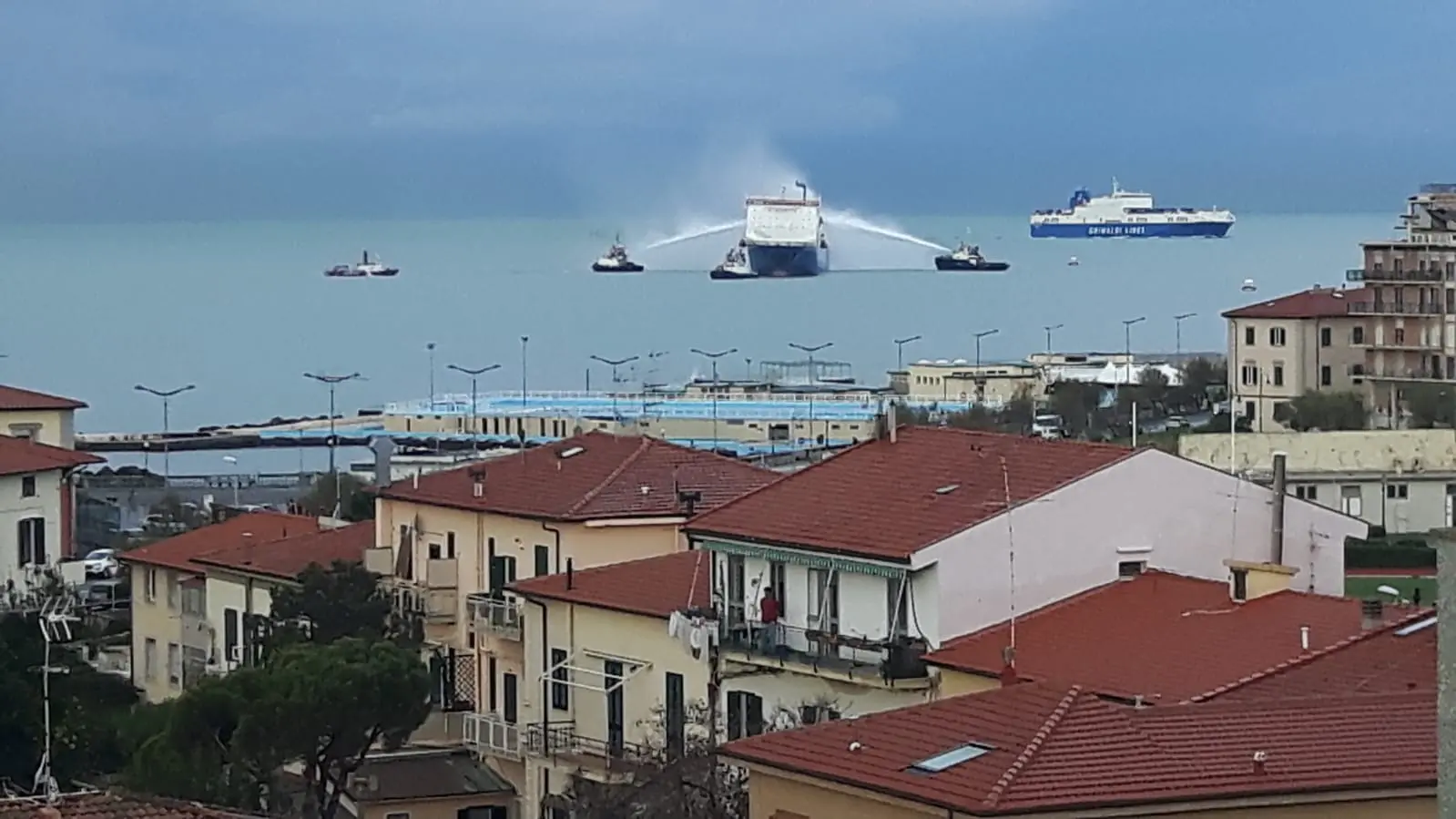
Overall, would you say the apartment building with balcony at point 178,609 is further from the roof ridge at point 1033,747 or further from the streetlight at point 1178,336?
the streetlight at point 1178,336

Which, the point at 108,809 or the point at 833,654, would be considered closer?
the point at 108,809

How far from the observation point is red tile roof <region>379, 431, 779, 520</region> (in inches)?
1094

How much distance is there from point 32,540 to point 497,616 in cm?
1475

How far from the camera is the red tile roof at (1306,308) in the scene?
84688 millimetres

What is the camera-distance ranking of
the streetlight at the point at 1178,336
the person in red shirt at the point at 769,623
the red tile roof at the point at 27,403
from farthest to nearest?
1. the streetlight at the point at 1178,336
2. the red tile roof at the point at 27,403
3. the person in red shirt at the point at 769,623

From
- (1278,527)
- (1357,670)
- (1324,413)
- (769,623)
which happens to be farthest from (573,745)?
(1324,413)

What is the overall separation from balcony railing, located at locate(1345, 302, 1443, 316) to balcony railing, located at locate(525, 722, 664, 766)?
2431 inches

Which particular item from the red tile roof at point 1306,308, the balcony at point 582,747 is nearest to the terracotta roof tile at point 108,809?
the balcony at point 582,747

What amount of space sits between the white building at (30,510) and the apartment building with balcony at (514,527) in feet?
33.2

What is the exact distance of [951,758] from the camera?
14.0 m

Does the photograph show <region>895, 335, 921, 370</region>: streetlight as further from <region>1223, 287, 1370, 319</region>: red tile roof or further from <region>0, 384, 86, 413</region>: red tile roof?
<region>0, 384, 86, 413</region>: red tile roof

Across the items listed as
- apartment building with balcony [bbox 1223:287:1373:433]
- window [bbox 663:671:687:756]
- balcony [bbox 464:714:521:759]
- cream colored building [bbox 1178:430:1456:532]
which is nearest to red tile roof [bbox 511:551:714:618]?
window [bbox 663:671:687:756]

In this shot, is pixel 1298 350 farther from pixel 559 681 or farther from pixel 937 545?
pixel 937 545

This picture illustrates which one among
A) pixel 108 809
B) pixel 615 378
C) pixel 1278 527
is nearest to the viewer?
pixel 108 809
